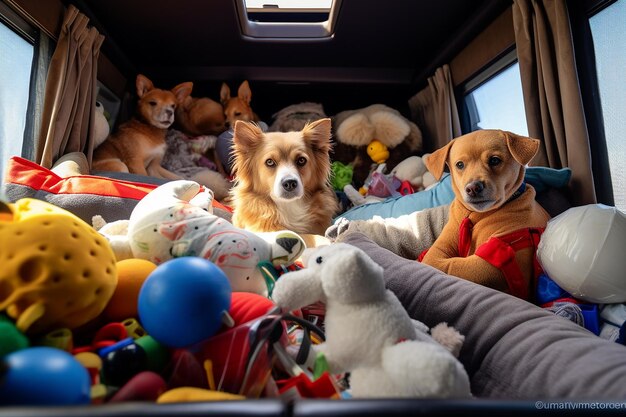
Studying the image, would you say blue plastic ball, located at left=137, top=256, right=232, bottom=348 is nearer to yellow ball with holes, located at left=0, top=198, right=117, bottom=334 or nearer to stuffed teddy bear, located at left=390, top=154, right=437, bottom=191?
yellow ball with holes, located at left=0, top=198, right=117, bottom=334

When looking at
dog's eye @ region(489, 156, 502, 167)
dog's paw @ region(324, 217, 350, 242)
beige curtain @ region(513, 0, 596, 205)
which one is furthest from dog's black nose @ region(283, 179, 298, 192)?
beige curtain @ region(513, 0, 596, 205)

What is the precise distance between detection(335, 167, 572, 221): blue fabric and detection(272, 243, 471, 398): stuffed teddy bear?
128 centimetres

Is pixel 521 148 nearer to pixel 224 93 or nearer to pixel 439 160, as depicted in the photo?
pixel 439 160

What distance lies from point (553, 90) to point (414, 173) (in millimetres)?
1143

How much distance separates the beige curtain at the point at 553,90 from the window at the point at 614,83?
0.13m

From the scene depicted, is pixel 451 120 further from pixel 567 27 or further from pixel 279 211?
pixel 279 211

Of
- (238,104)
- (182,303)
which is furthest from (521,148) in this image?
(238,104)

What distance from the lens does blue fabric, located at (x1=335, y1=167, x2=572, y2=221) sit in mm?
1622

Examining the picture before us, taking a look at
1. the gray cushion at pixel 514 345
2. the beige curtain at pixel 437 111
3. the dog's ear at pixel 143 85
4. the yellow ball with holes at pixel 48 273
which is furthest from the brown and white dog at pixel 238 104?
the yellow ball with holes at pixel 48 273

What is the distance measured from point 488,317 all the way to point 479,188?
617 mm

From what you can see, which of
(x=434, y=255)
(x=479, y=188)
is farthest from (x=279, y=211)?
(x=479, y=188)

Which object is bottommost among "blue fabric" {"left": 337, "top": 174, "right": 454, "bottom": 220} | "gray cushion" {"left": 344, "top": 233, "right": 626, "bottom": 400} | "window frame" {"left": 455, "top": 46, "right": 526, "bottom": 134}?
"gray cushion" {"left": 344, "top": 233, "right": 626, "bottom": 400}

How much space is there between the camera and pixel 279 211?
183 cm

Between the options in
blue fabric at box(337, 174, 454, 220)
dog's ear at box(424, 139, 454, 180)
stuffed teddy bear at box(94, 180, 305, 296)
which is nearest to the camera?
stuffed teddy bear at box(94, 180, 305, 296)
